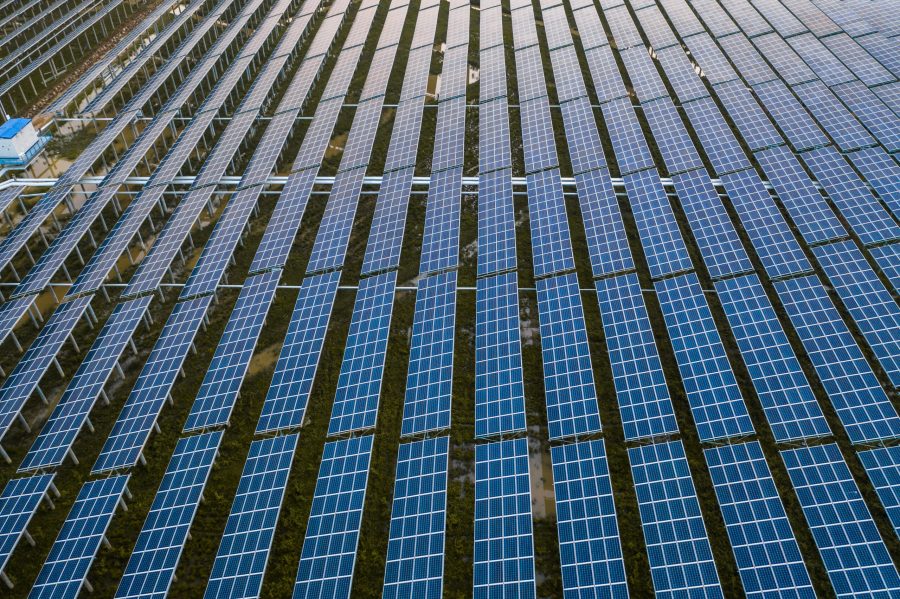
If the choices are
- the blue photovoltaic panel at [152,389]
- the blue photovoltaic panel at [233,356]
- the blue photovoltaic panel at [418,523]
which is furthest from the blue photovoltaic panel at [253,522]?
the blue photovoltaic panel at [152,389]

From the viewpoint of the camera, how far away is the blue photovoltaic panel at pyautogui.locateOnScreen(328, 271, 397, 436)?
2412 cm

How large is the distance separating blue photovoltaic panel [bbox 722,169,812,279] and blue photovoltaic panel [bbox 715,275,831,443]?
1.90 metres

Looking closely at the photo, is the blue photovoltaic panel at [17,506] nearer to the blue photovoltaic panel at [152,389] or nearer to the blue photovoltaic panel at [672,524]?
the blue photovoltaic panel at [152,389]

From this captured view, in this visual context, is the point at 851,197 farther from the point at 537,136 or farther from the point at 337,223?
the point at 337,223

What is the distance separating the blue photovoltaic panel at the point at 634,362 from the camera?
22.5 meters

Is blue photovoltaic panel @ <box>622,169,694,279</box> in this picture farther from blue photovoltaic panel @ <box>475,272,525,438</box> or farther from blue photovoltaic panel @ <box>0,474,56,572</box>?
blue photovoltaic panel @ <box>0,474,56,572</box>

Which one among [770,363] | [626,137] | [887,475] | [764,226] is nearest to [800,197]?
[764,226]

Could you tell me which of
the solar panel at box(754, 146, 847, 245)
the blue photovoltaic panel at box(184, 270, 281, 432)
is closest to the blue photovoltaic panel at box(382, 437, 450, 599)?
the blue photovoltaic panel at box(184, 270, 281, 432)

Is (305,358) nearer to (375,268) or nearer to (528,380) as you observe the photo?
(375,268)

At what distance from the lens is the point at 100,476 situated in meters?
23.0

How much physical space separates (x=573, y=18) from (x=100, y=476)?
55083 millimetres

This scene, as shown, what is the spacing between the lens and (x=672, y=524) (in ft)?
63.9

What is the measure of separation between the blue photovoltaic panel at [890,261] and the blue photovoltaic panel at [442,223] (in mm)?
19074

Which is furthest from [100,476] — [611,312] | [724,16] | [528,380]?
[724,16]
